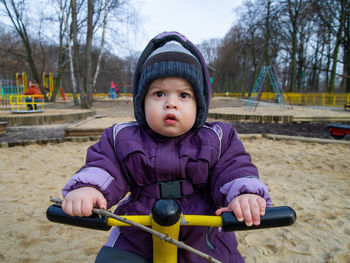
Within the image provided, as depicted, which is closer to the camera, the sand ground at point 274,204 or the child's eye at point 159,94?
the child's eye at point 159,94

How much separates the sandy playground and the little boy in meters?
0.89

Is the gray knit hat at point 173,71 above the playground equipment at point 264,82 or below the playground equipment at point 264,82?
below

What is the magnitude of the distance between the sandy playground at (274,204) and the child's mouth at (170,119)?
A: 1214 mm

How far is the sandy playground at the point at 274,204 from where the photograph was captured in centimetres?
183

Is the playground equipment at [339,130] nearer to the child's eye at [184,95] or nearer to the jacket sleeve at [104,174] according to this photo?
the child's eye at [184,95]

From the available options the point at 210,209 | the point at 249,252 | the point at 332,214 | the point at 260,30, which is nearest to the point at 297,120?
the point at 332,214

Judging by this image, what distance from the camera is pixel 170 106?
112 centimetres

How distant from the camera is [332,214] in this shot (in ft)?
7.71

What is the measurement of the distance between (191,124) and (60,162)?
341cm

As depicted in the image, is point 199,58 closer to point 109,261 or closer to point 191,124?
point 191,124

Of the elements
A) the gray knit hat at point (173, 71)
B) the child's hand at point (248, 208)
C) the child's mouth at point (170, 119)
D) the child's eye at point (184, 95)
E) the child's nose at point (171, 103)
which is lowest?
the child's hand at point (248, 208)

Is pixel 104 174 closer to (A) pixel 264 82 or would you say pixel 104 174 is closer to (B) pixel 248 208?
(B) pixel 248 208

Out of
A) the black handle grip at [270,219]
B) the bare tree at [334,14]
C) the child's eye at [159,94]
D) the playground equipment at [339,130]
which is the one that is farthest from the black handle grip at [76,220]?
the bare tree at [334,14]

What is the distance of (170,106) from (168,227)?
0.54m
